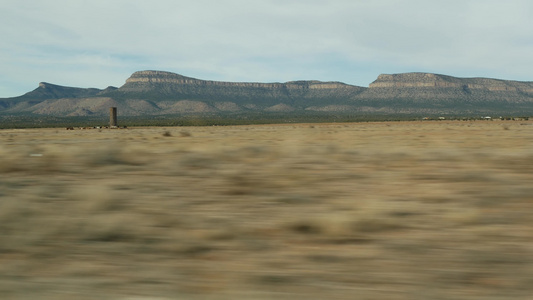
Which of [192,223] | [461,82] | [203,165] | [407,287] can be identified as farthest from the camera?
[461,82]

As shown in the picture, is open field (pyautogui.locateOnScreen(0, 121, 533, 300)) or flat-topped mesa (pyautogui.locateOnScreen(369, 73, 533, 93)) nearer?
open field (pyautogui.locateOnScreen(0, 121, 533, 300))

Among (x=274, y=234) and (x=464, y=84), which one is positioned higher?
(x=464, y=84)

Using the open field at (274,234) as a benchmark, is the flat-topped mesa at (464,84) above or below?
above

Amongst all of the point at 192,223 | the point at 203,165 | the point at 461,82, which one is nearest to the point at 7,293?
the point at 192,223

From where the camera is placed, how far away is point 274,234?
199 inches

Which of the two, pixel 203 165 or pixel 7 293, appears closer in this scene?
pixel 7 293

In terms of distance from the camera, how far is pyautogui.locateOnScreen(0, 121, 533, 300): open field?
3836 mm

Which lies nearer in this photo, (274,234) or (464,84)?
(274,234)

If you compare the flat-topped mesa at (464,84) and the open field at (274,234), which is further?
the flat-topped mesa at (464,84)

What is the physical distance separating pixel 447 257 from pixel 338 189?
2793mm

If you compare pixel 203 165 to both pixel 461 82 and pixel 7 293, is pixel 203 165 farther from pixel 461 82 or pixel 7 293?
pixel 461 82

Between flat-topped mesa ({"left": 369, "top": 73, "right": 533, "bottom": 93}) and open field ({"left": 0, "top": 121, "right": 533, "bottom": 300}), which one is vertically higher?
flat-topped mesa ({"left": 369, "top": 73, "right": 533, "bottom": 93})

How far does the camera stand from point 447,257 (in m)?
4.26

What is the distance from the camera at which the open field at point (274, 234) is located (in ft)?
12.6
